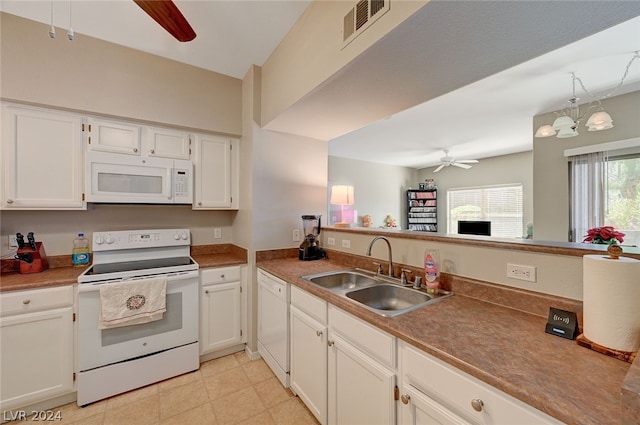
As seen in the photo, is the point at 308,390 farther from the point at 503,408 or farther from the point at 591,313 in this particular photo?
the point at 591,313

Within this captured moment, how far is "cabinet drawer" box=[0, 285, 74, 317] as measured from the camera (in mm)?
1606

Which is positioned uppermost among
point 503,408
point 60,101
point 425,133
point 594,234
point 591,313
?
point 425,133

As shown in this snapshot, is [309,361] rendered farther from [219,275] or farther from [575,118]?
[575,118]

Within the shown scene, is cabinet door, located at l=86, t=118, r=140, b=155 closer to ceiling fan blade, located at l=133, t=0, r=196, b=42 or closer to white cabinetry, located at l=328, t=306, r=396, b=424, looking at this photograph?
ceiling fan blade, located at l=133, t=0, r=196, b=42

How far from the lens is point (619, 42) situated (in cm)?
203

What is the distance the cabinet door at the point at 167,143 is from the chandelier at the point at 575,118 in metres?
3.83

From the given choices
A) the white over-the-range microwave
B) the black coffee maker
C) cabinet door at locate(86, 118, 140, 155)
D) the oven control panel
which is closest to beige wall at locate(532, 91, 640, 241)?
the black coffee maker

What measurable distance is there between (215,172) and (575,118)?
15.0ft

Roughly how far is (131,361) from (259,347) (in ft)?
3.26

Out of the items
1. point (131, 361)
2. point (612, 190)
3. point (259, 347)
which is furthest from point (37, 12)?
point (612, 190)

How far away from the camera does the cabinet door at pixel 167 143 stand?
230 cm

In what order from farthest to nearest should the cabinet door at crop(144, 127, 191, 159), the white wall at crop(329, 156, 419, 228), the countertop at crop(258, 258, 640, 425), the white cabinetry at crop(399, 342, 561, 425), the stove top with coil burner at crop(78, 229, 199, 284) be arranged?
the white wall at crop(329, 156, 419, 228) → the cabinet door at crop(144, 127, 191, 159) → the stove top with coil burner at crop(78, 229, 199, 284) → the white cabinetry at crop(399, 342, 561, 425) → the countertop at crop(258, 258, 640, 425)

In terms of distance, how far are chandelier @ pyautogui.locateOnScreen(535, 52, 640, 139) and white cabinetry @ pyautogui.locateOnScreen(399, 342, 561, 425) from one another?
3053 millimetres

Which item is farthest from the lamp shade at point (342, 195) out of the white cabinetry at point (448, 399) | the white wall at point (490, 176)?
the white wall at point (490, 176)
